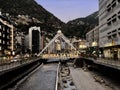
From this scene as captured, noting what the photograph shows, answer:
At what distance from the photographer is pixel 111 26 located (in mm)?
100938

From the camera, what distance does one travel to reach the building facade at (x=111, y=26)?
296 ft

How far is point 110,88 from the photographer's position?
4497 cm

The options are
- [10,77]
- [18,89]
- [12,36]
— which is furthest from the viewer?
[12,36]

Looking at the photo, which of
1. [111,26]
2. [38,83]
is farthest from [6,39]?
[38,83]

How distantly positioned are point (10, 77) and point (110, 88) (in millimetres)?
16854

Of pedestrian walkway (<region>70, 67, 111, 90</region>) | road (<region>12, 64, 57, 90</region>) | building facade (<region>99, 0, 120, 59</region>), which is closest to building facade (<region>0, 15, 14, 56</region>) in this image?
building facade (<region>99, 0, 120, 59</region>)

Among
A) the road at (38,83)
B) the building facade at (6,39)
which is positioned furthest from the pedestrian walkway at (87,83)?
the building facade at (6,39)

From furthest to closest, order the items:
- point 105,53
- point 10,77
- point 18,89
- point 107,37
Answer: point 105,53, point 107,37, point 10,77, point 18,89

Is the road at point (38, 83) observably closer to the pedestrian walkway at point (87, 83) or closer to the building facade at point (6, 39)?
the pedestrian walkway at point (87, 83)

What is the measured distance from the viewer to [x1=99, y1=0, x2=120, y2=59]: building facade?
9014 cm

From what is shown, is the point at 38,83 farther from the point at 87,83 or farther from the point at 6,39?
the point at 6,39

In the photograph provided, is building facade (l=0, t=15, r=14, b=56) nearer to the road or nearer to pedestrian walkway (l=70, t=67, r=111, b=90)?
the road

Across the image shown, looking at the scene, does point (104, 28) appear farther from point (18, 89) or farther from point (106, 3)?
point (18, 89)

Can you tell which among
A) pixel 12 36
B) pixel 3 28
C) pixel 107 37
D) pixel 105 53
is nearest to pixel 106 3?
pixel 107 37
